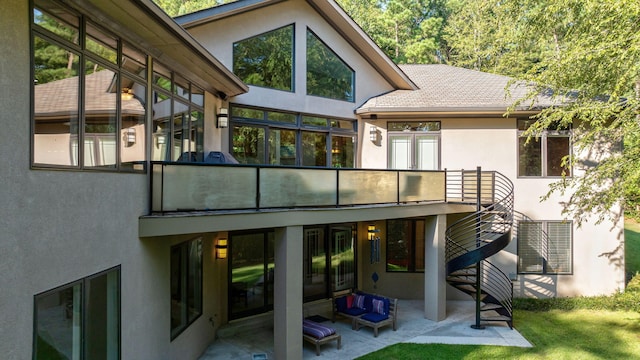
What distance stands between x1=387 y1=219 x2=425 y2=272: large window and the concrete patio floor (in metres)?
2.11

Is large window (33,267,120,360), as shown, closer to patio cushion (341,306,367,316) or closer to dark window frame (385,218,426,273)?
patio cushion (341,306,367,316)

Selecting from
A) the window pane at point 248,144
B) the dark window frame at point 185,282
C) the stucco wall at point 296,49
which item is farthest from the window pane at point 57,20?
the window pane at point 248,144

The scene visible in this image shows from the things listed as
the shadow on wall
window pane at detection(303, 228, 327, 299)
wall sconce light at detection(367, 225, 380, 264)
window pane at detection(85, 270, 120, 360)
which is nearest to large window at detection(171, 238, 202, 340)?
window pane at detection(85, 270, 120, 360)

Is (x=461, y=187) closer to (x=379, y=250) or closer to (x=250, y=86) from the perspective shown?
(x=379, y=250)

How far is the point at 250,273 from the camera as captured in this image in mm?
11242

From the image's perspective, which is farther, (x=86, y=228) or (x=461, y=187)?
(x=461, y=187)

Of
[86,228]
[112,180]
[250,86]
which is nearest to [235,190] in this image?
[112,180]

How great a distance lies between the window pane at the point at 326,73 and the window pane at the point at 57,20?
8.14 m

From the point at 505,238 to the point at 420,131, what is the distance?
449 cm

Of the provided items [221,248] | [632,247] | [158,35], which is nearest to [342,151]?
[221,248]

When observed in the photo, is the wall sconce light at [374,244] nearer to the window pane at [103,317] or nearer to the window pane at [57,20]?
the window pane at [103,317]

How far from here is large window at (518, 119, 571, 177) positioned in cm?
1329

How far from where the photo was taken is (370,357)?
30.3 ft

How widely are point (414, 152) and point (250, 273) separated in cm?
642
